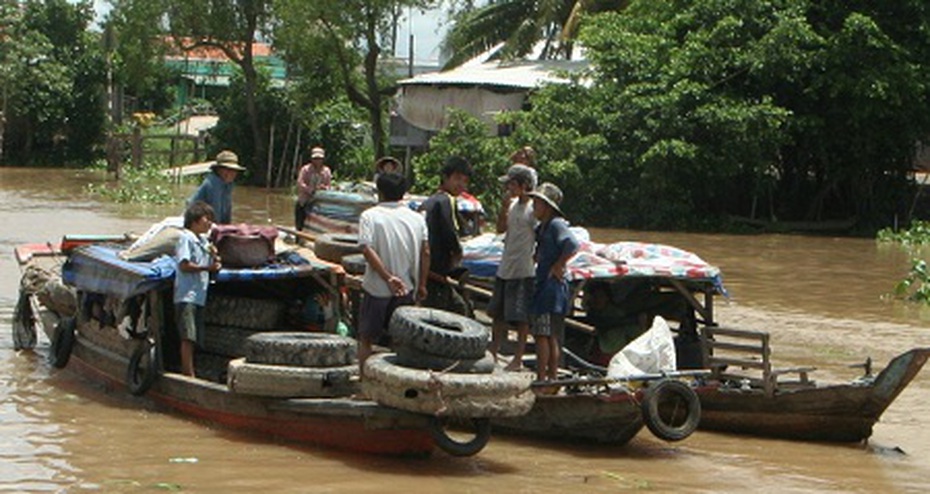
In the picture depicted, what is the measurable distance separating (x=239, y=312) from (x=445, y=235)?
1653mm

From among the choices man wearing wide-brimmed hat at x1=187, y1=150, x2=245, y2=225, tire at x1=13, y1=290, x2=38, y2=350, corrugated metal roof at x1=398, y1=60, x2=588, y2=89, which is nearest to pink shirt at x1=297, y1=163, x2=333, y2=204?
tire at x1=13, y1=290, x2=38, y2=350

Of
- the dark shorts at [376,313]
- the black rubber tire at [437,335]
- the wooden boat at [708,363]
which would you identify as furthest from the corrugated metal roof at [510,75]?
the black rubber tire at [437,335]

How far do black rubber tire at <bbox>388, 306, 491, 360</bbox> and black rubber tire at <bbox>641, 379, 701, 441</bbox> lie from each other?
1.30 m

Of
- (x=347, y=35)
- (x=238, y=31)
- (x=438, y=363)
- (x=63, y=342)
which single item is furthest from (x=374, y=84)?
(x=438, y=363)

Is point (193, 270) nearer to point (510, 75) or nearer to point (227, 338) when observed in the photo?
point (227, 338)

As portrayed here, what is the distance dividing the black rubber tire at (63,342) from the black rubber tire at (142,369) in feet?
4.56

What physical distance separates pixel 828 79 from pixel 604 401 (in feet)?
60.5

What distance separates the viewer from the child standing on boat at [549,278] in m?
9.84

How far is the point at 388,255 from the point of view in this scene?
945 centimetres

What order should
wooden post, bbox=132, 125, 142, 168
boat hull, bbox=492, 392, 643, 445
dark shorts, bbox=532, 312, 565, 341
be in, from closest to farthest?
boat hull, bbox=492, 392, 643, 445 → dark shorts, bbox=532, 312, 565, 341 → wooden post, bbox=132, 125, 142, 168

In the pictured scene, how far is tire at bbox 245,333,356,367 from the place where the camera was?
365 inches

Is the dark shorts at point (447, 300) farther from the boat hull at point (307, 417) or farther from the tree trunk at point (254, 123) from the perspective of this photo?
the tree trunk at point (254, 123)

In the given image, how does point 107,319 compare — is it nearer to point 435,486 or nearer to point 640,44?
point 435,486

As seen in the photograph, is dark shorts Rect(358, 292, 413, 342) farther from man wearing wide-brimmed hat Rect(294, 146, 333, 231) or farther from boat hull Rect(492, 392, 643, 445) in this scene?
man wearing wide-brimmed hat Rect(294, 146, 333, 231)
